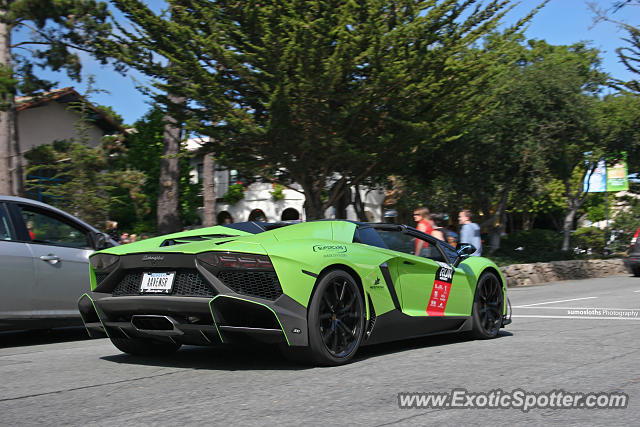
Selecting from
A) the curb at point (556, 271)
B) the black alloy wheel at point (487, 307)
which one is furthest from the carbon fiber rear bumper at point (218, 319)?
the curb at point (556, 271)

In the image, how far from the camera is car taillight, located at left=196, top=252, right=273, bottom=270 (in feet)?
17.6

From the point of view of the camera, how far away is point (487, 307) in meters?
7.70

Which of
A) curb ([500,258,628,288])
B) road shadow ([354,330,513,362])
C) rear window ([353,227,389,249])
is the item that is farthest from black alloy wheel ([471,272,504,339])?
curb ([500,258,628,288])

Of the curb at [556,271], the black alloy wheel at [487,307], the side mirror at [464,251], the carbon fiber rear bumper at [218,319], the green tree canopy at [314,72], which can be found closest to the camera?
the carbon fiber rear bumper at [218,319]

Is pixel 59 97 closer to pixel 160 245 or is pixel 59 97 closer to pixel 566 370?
pixel 160 245

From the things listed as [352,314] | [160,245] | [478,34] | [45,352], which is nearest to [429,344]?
[352,314]

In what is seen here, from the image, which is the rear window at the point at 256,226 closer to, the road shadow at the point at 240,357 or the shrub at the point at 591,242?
the road shadow at the point at 240,357

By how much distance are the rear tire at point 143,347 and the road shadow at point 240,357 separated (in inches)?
2.4

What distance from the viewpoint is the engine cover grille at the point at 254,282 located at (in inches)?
211

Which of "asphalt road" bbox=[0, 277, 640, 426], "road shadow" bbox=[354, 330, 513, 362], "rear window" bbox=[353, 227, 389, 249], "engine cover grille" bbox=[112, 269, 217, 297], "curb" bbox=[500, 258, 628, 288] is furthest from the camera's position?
"curb" bbox=[500, 258, 628, 288]

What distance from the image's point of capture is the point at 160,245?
6055 mm

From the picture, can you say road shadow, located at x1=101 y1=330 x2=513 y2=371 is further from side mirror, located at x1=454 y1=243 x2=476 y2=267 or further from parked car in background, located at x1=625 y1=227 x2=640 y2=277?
parked car in background, located at x1=625 y1=227 x2=640 y2=277
